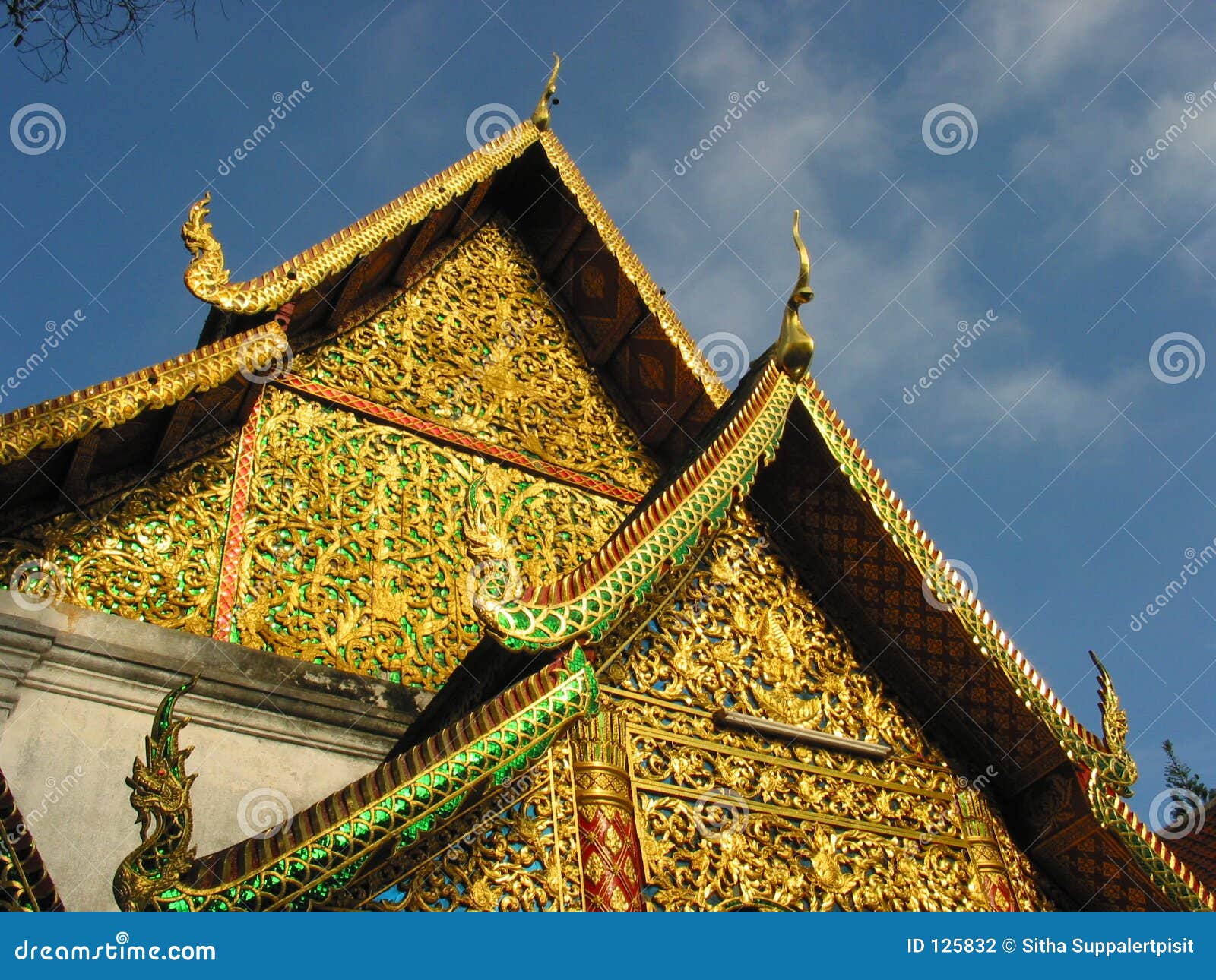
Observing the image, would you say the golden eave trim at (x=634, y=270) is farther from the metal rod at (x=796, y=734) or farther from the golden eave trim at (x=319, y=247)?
the metal rod at (x=796, y=734)

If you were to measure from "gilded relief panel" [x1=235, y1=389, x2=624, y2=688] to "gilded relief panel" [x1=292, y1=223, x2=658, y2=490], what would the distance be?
0.32 m

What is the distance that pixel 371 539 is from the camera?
6941mm

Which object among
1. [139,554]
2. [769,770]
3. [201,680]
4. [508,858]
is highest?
[139,554]

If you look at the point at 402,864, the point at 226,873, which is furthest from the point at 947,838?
the point at 226,873

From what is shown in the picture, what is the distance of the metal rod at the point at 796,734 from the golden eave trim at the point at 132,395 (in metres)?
2.89

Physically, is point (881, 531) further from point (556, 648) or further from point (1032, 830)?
point (556, 648)

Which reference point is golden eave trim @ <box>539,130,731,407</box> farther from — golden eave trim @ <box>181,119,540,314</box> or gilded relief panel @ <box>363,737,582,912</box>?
gilded relief panel @ <box>363,737,582,912</box>

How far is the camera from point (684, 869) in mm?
4320

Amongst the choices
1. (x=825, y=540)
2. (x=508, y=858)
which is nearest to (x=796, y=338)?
(x=825, y=540)

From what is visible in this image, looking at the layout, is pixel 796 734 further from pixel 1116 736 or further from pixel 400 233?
pixel 400 233

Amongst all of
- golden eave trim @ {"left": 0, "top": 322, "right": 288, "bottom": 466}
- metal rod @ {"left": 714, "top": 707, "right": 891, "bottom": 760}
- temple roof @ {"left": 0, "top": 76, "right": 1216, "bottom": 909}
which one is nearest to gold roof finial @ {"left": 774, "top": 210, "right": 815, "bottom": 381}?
temple roof @ {"left": 0, "top": 76, "right": 1216, "bottom": 909}

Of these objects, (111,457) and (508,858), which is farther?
(111,457)

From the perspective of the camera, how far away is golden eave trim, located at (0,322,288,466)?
5.51 m

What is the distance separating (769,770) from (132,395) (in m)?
3.17
